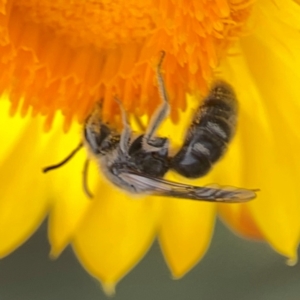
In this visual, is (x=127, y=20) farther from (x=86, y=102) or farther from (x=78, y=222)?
(x=78, y=222)

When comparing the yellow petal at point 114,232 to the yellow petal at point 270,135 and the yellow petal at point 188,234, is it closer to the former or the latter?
the yellow petal at point 188,234

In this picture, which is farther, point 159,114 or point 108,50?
point 108,50

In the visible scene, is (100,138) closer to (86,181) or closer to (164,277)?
(86,181)

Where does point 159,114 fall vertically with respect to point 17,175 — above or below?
above

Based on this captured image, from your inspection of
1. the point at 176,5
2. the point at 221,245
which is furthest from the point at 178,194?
the point at 221,245

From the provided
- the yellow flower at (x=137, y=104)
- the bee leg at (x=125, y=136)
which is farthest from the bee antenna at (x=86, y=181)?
the bee leg at (x=125, y=136)

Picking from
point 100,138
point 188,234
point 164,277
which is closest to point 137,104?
point 100,138
